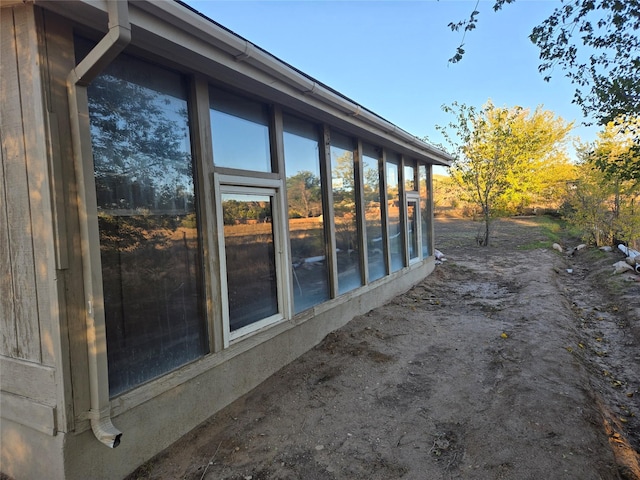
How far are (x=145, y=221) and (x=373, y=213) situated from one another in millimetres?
4509

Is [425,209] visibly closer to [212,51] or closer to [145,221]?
[212,51]

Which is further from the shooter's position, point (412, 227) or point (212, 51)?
point (412, 227)

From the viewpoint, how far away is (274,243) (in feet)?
13.5

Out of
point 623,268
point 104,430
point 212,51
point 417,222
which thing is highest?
point 212,51

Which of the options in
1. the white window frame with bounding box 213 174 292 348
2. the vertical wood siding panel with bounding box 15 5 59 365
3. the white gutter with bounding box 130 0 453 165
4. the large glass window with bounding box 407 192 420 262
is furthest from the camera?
the large glass window with bounding box 407 192 420 262

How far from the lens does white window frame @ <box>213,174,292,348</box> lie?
10.8 ft

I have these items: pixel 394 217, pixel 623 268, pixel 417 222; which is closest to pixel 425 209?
pixel 417 222

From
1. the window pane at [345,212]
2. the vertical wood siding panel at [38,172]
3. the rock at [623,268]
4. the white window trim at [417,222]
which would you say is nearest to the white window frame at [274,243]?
the vertical wood siding panel at [38,172]

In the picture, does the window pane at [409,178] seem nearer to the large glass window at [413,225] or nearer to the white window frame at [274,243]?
the large glass window at [413,225]

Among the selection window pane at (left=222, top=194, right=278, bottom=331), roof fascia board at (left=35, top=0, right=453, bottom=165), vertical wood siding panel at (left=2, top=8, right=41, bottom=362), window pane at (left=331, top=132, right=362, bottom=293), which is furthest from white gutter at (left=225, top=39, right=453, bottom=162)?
vertical wood siding panel at (left=2, top=8, right=41, bottom=362)

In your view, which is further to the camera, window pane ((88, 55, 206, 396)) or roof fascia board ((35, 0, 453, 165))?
window pane ((88, 55, 206, 396))

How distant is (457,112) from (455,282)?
29.4 feet

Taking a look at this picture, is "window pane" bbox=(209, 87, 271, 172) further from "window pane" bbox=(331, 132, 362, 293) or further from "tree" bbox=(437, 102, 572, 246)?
"tree" bbox=(437, 102, 572, 246)

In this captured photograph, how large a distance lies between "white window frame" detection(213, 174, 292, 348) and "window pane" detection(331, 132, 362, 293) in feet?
4.70
